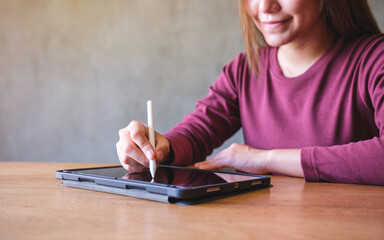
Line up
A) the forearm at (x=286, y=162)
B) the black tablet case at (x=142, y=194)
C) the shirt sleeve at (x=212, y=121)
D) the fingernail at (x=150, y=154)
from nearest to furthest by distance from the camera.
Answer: the black tablet case at (x=142, y=194)
the fingernail at (x=150, y=154)
the forearm at (x=286, y=162)
the shirt sleeve at (x=212, y=121)

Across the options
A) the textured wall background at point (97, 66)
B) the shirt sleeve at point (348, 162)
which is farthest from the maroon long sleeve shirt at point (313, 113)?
the textured wall background at point (97, 66)

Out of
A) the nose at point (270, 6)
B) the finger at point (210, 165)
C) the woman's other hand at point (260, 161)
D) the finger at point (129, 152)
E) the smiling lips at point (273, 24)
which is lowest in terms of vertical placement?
the finger at point (210, 165)

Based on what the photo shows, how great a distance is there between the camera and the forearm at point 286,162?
784 millimetres

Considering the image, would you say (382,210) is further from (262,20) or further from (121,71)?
(121,71)

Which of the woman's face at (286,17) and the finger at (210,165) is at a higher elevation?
the woman's face at (286,17)

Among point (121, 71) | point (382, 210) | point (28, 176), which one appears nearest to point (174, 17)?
point (121, 71)

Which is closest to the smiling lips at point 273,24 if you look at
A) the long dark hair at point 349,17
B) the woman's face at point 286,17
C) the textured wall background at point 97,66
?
the woman's face at point 286,17

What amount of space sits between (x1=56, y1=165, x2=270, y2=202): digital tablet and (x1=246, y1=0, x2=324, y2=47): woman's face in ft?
1.70

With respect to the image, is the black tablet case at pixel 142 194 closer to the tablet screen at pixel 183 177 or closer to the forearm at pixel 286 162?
the tablet screen at pixel 183 177

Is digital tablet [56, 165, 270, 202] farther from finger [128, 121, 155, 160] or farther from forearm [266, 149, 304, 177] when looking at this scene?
forearm [266, 149, 304, 177]

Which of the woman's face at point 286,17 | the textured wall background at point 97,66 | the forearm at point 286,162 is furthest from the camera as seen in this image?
the textured wall background at point 97,66

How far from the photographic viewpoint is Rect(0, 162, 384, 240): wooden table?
0.37 meters

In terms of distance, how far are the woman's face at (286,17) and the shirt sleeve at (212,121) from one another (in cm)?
25

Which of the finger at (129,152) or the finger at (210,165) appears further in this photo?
the finger at (210,165)
